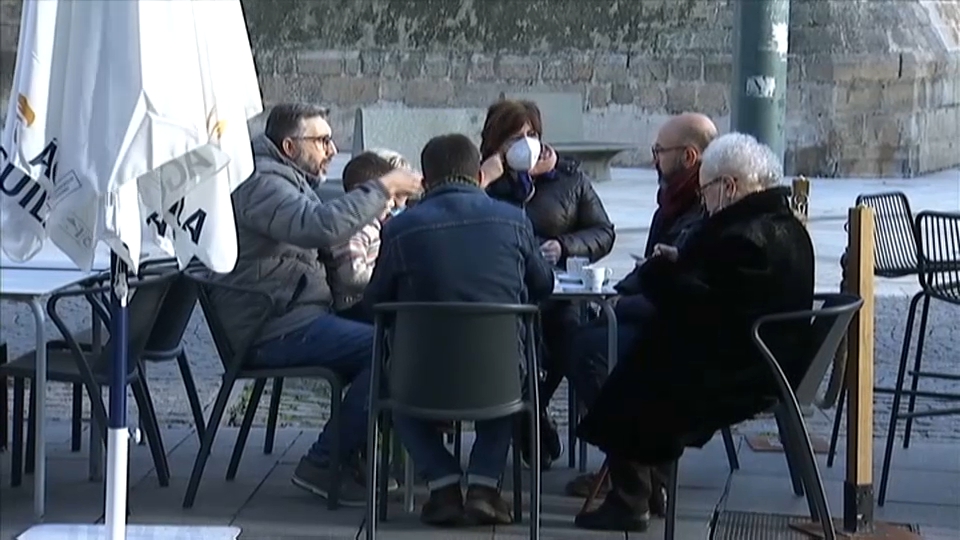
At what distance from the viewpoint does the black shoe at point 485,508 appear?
526 cm

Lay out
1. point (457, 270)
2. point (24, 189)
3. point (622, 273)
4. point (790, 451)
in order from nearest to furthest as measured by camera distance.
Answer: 1. point (24, 189)
2. point (457, 270)
3. point (790, 451)
4. point (622, 273)

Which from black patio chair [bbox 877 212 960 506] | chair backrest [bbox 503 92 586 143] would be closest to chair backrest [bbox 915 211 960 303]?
black patio chair [bbox 877 212 960 506]

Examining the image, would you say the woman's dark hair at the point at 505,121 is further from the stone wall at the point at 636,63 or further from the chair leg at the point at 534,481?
the stone wall at the point at 636,63

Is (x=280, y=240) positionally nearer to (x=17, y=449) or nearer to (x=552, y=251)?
(x=552, y=251)

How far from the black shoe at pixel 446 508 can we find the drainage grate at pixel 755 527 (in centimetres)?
83

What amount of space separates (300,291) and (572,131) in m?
10.0

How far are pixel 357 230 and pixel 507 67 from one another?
11447 millimetres

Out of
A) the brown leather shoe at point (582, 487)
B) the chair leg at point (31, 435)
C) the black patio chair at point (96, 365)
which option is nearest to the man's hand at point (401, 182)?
the black patio chair at point (96, 365)

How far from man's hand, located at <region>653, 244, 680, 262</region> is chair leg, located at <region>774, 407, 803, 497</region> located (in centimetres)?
56

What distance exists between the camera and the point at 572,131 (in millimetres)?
15469

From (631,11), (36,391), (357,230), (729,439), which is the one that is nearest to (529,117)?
(357,230)

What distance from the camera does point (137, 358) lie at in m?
5.58

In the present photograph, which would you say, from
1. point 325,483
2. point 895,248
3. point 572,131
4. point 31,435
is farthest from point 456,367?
point 572,131

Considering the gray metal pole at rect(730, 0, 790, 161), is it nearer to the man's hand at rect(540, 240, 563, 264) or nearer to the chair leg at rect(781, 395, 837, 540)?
the man's hand at rect(540, 240, 563, 264)
